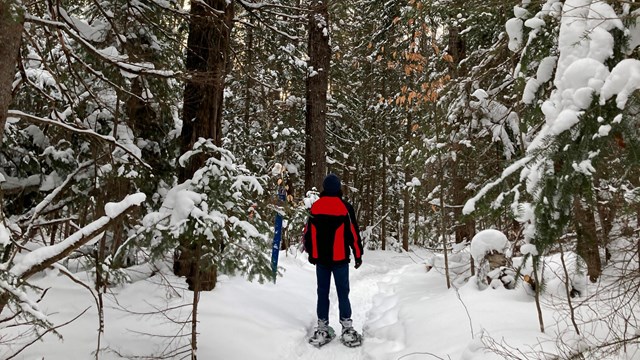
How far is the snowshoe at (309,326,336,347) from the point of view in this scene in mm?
5254

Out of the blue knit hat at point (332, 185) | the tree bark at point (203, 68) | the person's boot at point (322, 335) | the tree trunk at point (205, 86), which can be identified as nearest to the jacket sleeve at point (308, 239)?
the blue knit hat at point (332, 185)

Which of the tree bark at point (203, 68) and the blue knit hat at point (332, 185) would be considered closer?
the tree bark at point (203, 68)

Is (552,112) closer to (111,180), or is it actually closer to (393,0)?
(111,180)

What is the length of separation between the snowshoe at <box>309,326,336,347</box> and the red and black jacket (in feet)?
2.85

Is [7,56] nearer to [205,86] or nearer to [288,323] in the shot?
[205,86]

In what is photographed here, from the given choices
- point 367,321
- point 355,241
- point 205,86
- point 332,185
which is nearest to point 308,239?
point 355,241

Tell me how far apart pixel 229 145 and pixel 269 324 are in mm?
6997

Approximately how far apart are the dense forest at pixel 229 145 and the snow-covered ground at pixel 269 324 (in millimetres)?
403

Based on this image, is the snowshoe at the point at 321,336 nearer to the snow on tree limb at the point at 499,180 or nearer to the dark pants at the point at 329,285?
the dark pants at the point at 329,285

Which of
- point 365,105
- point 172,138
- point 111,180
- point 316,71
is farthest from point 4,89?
point 365,105

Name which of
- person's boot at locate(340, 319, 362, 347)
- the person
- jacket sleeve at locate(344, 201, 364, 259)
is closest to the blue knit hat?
the person

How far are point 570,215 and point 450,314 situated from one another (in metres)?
3.45

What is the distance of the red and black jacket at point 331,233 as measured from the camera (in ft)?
18.5

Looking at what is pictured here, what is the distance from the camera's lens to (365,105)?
21.2 m
